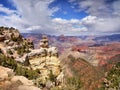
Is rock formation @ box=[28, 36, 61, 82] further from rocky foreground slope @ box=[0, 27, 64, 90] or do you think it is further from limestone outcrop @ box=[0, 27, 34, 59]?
limestone outcrop @ box=[0, 27, 34, 59]

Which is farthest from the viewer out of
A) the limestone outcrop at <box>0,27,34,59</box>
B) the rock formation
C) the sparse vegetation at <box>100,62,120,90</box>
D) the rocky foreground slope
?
the sparse vegetation at <box>100,62,120,90</box>

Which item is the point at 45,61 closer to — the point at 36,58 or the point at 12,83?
the point at 36,58

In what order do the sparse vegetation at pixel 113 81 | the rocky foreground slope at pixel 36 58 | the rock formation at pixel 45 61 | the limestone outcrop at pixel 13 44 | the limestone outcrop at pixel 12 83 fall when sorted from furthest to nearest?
the sparse vegetation at pixel 113 81, the limestone outcrop at pixel 13 44, the rock formation at pixel 45 61, the rocky foreground slope at pixel 36 58, the limestone outcrop at pixel 12 83

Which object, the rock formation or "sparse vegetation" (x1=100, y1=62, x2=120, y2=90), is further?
"sparse vegetation" (x1=100, y1=62, x2=120, y2=90)

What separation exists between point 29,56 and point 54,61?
7397 mm

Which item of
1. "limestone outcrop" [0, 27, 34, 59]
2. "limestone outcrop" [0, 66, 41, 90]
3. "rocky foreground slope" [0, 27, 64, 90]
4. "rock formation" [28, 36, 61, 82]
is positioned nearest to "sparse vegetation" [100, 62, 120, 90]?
"rock formation" [28, 36, 61, 82]

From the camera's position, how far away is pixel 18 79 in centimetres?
3125

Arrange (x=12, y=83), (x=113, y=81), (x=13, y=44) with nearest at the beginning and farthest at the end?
(x=12, y=83), (x=13, y=44), (x=113, y=81)

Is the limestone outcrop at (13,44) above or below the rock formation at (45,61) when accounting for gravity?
above

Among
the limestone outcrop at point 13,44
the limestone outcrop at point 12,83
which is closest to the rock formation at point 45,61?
the limestone outcrop at point 13,44

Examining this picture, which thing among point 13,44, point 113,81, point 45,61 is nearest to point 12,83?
point 45,61

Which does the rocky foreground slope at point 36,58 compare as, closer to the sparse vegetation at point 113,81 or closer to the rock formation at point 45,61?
the rock formation at point 45,61

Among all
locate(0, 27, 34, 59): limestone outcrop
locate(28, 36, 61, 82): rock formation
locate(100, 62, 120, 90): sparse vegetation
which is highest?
locate(0, 27, 34, 59): limestone outcrop

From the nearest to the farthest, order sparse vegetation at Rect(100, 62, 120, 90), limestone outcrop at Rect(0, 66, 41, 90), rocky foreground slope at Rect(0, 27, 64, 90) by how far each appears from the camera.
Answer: limestone outcrop at Rect(0, 66, 41, 90)
rocky foreground slope at Rect(0, 27, 64, 90)
sparse vegetation at Rect(100, 62, 120, 90)
